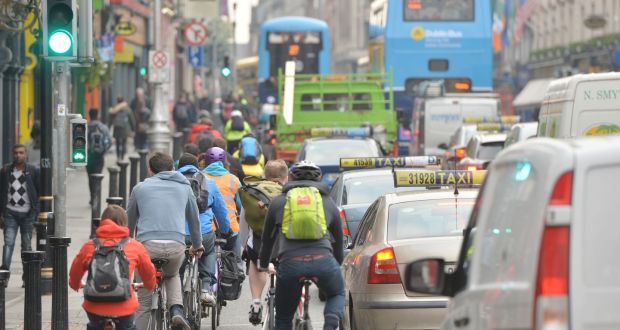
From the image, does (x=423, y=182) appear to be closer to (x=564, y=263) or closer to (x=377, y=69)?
(x=564, y=263)

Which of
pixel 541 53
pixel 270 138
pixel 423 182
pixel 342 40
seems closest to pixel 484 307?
pixel 423 182

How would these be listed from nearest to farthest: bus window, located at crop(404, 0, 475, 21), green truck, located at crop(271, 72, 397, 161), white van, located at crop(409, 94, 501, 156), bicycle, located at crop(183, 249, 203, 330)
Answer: bicycle, located at crop(183, 249, 203, 330), green truck, located at crop(271, 72, 397, 161), white van, located at crop(409, 94, 501, 156), bus window, located at crop(404, 0, 475, 21)

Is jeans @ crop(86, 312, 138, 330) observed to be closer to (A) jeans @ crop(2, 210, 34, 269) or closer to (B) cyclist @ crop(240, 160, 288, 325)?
(B) cyclist @ crop(240, 160, 288, 325)

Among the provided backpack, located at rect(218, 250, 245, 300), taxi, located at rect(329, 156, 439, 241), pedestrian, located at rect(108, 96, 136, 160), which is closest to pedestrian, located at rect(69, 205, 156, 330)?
backpack, located at rect(218, 250, 245, 300)

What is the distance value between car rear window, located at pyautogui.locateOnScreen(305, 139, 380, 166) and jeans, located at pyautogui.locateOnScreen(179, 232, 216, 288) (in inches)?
425

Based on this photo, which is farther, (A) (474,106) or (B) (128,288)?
(A) (474,106)

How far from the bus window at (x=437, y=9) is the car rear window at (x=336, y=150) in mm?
14335

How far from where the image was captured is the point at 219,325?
13.8 meters

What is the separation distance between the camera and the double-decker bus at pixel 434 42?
3834cm

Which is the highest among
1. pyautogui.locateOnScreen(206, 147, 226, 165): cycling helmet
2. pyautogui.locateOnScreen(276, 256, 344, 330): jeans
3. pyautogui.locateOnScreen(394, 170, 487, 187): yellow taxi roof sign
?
pyautogui.locateOnScreen(206, 147, 226, 165): cycling helmet

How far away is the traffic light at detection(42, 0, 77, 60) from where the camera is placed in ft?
A: 43.7

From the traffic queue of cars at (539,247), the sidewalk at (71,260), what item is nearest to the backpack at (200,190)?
the sidewalk at (71,260)

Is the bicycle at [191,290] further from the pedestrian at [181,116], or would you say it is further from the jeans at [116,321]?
the pedestrian at [181,116]

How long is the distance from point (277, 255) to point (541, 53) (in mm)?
65195
